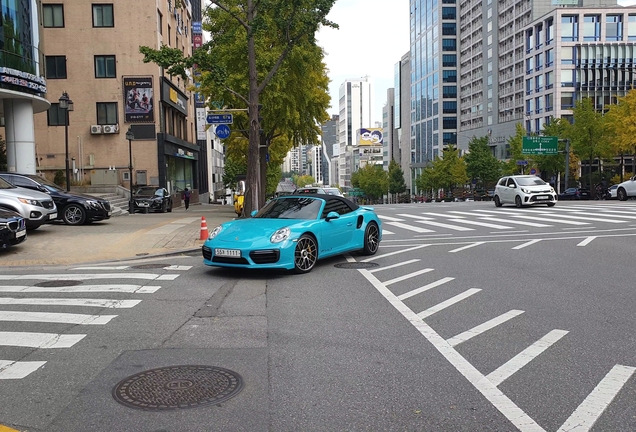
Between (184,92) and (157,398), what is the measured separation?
48916mm

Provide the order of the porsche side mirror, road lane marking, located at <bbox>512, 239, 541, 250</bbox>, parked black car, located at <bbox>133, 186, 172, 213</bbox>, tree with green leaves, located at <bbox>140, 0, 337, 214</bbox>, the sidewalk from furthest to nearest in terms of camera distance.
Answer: parked black car, located at <bbox>133, 186, 172, 213</bbox> < tree with green leaves, located at <bbox>140, 0, 337, 214</bbox> < road lane marking, located at <bbox>512, 239, 541, 250</bbox> < the sidewalk < the porsche side mirror

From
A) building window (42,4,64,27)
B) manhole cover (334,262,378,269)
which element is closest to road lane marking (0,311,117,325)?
manhole cover (334,262,378,269)

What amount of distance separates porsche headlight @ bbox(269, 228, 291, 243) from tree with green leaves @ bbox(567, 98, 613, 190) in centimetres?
5149

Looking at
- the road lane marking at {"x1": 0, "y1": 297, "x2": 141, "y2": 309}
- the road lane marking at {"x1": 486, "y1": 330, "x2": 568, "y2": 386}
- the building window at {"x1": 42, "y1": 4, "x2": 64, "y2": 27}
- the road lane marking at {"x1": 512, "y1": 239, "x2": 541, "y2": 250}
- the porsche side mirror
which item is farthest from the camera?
the building window at {"x1": 42, "y1": 4, "x2": 64, "y2": 27}

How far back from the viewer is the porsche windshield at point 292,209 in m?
10.7

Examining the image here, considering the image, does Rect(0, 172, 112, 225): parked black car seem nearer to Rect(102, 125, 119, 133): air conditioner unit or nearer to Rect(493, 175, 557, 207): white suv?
Rect(493, 175, 557, 207): white suv

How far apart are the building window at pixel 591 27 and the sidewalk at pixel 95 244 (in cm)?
7287

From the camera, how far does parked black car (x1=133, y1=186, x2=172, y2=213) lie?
3185cm

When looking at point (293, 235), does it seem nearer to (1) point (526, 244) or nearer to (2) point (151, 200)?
(1) point (526, 244)

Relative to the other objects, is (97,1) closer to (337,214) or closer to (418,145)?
(337,214)

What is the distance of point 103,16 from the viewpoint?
38.0 metres

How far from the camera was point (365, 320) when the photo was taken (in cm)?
664

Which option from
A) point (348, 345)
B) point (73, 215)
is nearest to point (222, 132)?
point (73, 215)

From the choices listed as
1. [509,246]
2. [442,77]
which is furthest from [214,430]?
→ [442,77]
